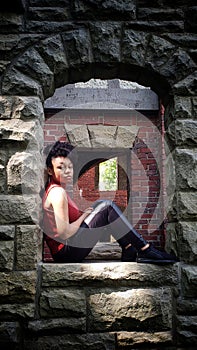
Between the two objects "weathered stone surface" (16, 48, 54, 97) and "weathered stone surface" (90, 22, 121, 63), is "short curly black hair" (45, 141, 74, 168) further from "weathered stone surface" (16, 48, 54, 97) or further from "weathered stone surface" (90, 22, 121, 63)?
"weathered stone surface" (90, 22, 121, 63)

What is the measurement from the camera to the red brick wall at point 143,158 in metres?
5.18

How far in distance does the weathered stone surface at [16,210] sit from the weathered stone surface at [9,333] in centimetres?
62

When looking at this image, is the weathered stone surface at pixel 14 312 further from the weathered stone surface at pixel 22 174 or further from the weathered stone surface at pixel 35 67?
the weathered stone surface at pixel 35 67

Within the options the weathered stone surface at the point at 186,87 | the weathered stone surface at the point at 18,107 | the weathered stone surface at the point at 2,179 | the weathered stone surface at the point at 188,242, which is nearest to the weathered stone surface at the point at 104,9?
the weathered stone surface at the point at 186,87

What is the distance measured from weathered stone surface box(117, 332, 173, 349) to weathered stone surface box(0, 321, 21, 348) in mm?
629

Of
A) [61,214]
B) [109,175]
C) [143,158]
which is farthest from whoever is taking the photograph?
[109,175]

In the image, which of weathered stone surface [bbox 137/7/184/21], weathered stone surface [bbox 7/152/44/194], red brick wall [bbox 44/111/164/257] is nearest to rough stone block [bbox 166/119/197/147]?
weathered stone surface [bbox 137/7/184/21]

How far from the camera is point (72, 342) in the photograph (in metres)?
2.22

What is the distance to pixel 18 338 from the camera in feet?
7.16

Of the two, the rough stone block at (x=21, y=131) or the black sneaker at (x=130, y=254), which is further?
the black sneaker at (x=130, y=254)

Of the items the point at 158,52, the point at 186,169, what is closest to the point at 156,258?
the point at 186,169

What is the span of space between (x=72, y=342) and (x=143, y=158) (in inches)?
136

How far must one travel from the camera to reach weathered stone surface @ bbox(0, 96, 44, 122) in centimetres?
241

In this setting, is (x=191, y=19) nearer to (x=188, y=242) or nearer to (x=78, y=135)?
(x=188, y=242)
